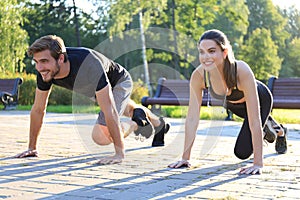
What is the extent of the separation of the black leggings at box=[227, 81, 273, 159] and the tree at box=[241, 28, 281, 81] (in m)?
39.5

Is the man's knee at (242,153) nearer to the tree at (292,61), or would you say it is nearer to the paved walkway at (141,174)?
the paved walkway at (141,174)

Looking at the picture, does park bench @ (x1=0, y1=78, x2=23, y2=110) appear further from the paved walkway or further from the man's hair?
the man's hair

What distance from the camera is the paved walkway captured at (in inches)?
142

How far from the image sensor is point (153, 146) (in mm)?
6805

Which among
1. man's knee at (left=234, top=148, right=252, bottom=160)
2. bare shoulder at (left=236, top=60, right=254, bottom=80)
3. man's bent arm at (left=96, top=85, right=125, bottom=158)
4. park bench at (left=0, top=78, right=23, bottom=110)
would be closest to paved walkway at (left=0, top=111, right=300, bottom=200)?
man's knee at (left=234, top=148, right=252, bottom=160)

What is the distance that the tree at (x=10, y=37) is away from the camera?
859 inches

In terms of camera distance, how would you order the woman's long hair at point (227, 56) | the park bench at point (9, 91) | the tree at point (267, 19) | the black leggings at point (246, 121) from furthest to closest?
the tree at point (267, 19)
the park bench at point (9, 91)
the black leggings at point (246, 121)
the woman's long hair at point (227, 56)

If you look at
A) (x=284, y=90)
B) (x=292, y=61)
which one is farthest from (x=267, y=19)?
(x=284, y=90)

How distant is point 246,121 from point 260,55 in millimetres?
41288

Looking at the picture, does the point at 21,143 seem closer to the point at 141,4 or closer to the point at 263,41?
the point at 141,4

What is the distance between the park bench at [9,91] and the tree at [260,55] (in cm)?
3048

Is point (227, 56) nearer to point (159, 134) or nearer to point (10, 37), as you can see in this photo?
point (159, 134)

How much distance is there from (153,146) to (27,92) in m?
15.1

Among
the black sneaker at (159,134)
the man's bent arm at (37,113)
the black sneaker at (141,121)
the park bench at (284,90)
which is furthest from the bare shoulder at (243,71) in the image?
the park bench at (284,90)
